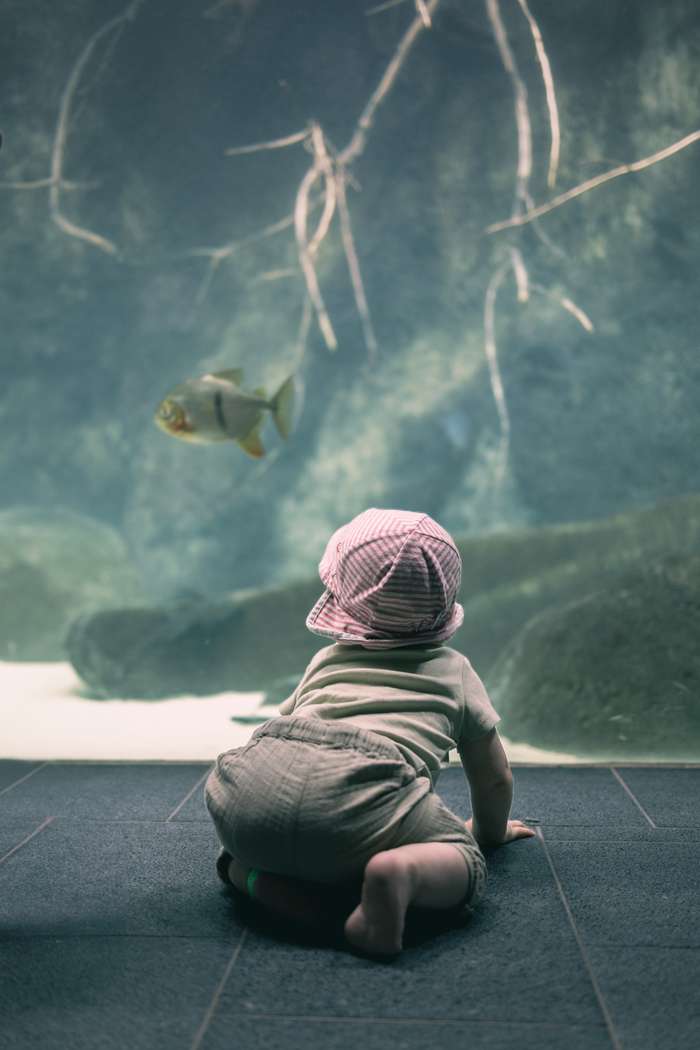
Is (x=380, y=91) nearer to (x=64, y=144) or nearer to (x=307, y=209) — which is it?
(x=307, y=209)

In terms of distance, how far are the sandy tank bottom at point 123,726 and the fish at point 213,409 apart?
1.17 meters

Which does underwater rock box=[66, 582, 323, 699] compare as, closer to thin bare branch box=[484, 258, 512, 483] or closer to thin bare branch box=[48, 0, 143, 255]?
thin bare branch box=[484, 258, 512, 483]

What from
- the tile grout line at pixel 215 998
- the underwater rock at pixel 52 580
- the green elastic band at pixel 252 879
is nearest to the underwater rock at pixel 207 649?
the underwater rock at pixel 52 580

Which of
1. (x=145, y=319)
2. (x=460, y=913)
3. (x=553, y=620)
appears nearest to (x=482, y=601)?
(x=553, y=620)

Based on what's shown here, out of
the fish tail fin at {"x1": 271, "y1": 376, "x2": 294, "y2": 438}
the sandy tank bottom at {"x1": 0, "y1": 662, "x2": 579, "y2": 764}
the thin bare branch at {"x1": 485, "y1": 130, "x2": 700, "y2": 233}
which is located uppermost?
the thin bare branch at {"x1": 485, "y1": 130, "x2": 700, "y2": 233}

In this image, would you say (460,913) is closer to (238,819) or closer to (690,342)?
(238,819)

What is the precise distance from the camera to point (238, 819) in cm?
183

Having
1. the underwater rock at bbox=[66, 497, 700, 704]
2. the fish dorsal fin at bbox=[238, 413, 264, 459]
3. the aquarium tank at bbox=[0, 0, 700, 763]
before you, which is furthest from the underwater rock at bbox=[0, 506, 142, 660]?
the fish dorsal fin at bbox=[238, 413, 264, 459]

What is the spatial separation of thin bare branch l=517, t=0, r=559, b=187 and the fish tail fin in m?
2.39

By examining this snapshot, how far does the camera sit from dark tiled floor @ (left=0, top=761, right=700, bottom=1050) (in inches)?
58.1

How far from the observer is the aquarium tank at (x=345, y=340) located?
13.0 feet

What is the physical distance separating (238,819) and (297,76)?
4585 mm

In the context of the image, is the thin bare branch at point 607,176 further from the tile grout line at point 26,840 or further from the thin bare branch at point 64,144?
the tile grout line at point 26,840

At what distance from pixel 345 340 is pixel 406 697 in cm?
482
